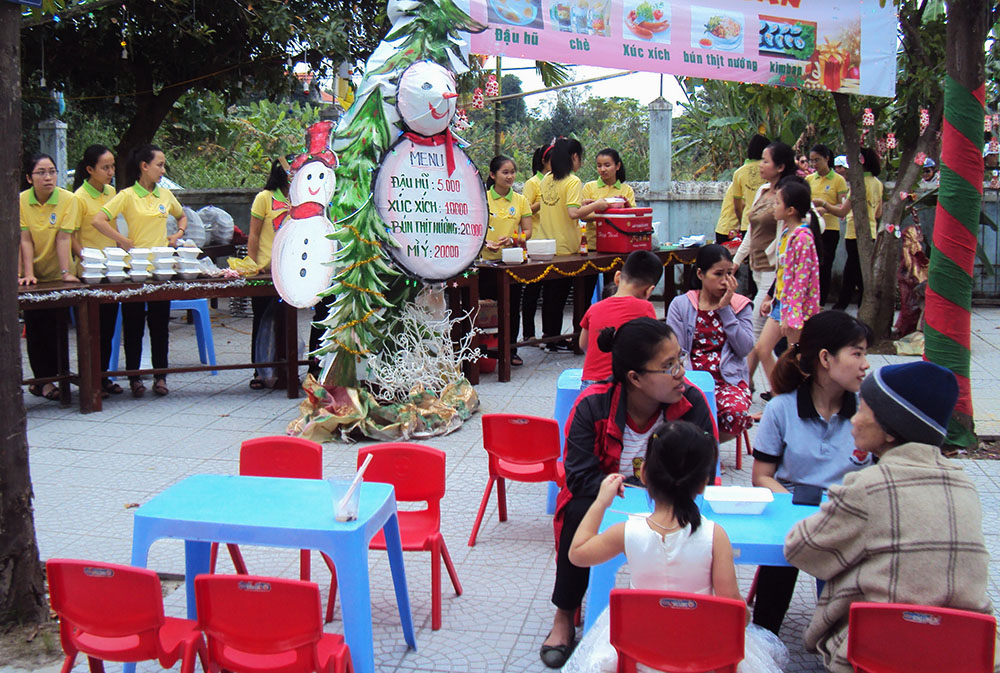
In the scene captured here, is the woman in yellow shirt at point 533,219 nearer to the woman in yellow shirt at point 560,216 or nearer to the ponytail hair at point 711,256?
the woman in yellow shirt at point 560,216

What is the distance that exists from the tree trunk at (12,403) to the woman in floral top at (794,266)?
4608mm

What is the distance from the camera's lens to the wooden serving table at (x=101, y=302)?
7223mm

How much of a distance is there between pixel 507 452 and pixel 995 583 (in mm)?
2238

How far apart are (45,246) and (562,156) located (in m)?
4.61

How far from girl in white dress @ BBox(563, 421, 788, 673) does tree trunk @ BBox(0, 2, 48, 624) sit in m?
2.30

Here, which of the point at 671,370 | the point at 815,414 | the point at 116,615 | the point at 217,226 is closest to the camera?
the point at 116,615

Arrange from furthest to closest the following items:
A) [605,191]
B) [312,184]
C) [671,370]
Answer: [605,191], [312,184], [671,370]

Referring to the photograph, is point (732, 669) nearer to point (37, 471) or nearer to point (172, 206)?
point (37, 471)

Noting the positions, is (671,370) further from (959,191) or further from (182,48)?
(182,48)

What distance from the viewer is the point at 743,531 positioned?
3.12m

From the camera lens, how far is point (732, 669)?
269 cm

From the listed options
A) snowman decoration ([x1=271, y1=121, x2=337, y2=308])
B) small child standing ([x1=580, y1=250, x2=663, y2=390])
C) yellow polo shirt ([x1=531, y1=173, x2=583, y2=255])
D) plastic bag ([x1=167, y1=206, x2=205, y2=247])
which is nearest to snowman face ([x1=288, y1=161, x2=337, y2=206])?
snowman decoration ([x1=271, y1=121, x2=337, y2=308])

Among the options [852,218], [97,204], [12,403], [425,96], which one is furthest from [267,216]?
[852,218]

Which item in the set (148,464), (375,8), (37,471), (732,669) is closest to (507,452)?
(732,669)
